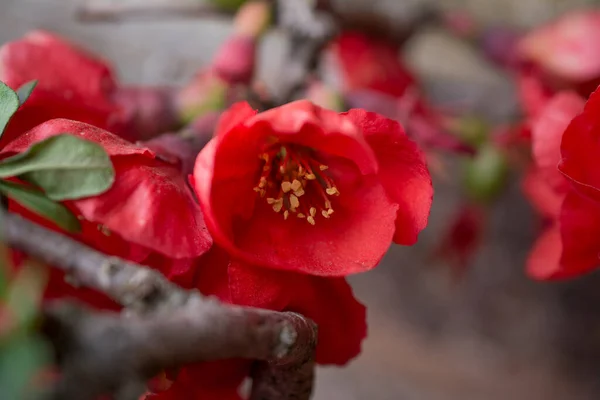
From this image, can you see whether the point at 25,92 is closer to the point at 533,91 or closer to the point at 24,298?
the point at 24,298

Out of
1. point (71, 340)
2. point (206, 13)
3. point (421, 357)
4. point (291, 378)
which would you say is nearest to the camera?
point (71, 340)

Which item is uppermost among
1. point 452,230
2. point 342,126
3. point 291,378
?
point 342,126

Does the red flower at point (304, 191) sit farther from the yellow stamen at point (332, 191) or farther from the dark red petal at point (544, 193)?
the dark red petal at point (544, 193)

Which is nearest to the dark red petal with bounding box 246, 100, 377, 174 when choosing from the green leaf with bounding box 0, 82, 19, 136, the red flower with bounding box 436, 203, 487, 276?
the green leaf with bounding box 0, 82, 19, 136

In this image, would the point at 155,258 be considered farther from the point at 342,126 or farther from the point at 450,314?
the point at 450,314

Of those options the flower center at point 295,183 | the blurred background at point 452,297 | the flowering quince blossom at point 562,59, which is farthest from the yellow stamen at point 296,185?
the blurred background at point 452,297

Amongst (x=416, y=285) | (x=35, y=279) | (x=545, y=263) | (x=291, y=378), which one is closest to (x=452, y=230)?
(x=416, y=285)
